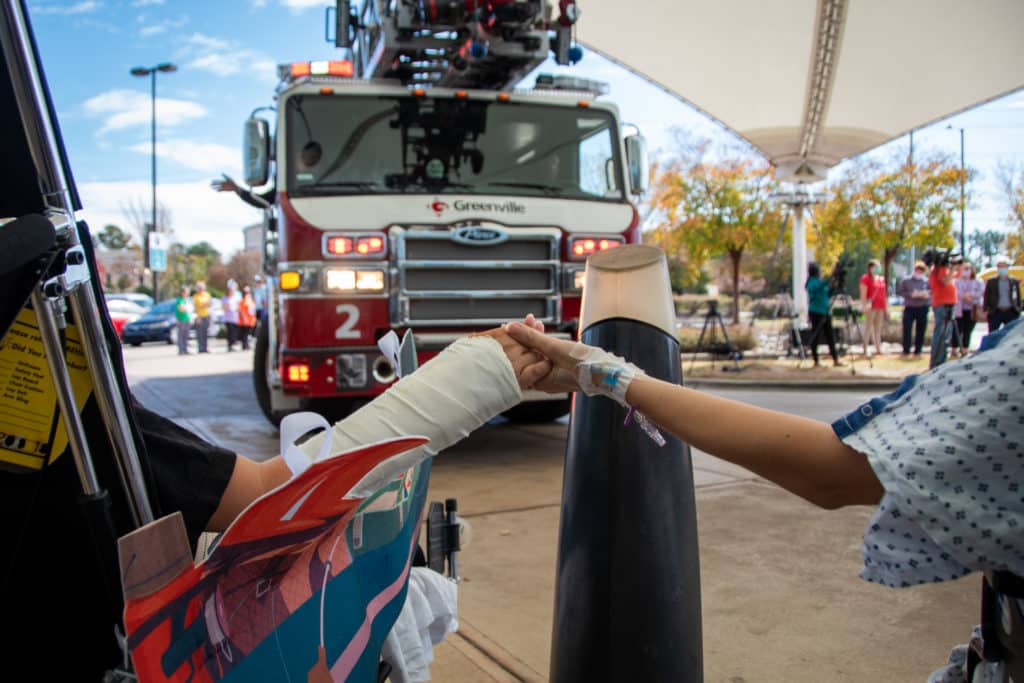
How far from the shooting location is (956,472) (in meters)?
1.18

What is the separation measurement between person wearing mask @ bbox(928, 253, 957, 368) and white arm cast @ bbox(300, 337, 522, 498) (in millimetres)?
11773

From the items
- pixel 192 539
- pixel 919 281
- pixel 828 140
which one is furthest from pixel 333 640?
pixel 828 140

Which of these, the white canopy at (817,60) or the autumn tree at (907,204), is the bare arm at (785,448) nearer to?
the white canopy at (817,60)

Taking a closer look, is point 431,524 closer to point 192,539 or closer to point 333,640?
point 192,539

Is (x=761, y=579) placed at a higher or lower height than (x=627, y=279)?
lower

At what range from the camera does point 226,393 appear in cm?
1139

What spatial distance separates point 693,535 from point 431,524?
718 mm

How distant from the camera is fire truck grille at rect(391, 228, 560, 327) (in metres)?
5.98

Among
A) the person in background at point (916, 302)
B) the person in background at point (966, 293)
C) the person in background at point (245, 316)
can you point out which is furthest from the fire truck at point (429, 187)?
the person in background at point (245, 316)

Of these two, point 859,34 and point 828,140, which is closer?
point 859,34

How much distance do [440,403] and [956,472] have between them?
86cm

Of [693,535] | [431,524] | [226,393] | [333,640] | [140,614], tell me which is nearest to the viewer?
[140,614]

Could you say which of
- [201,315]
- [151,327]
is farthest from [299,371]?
[151,327]

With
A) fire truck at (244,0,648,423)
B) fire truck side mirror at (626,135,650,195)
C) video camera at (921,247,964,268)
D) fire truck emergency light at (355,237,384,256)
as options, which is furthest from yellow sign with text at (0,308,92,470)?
video camera at (921,247,964,268)
